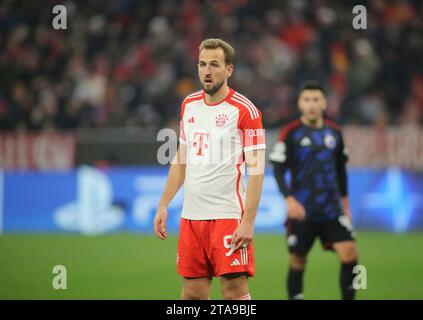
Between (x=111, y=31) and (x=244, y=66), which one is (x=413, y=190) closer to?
(x=244, y=66)

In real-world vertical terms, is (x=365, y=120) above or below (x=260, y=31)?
below

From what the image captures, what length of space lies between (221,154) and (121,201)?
875 centimetres

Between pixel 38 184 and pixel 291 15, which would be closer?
pixel 38 184

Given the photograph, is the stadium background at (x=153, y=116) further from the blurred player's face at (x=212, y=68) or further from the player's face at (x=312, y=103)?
the blurred player's face at (x=212, y=68)

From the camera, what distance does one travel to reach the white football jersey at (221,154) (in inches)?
216

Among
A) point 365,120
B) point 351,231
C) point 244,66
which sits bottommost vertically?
point 351,231

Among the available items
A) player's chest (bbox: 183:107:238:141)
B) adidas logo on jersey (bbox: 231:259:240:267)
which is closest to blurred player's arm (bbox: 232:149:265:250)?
adidas logo on jersey (bbox: 231:259:240:267)

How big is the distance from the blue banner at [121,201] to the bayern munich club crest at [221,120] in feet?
27.5

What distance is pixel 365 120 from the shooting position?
53.4ft

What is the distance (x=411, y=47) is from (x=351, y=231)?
10.8 m

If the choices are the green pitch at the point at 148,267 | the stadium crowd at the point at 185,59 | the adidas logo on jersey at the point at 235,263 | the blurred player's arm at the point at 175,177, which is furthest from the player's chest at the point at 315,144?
the stadium crowd at the point at 185,59

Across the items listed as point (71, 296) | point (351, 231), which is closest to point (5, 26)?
point (71, 296)

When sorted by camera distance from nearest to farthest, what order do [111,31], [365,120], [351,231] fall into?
[351,231] → [365,120] → [111,31]

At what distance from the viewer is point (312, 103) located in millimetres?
7617
